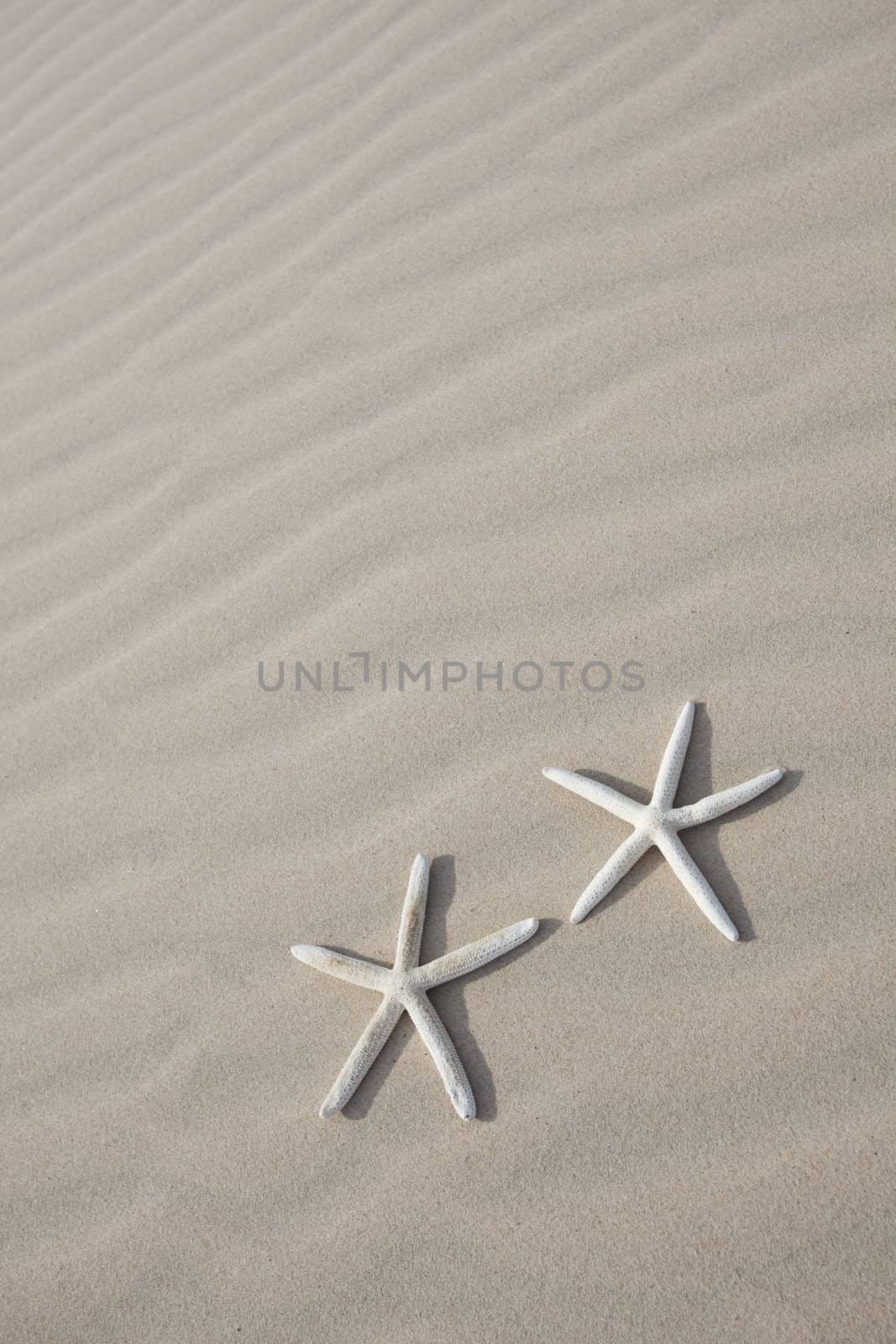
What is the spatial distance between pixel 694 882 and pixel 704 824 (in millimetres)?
144

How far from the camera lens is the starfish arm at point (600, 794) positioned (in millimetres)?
1806

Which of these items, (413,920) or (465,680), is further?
(465,680)

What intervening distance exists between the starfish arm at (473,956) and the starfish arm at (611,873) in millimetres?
91

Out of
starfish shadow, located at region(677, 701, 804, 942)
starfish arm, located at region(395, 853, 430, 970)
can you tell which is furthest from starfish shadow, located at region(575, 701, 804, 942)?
starfish arm, located at region(395, 853, 430, 970)

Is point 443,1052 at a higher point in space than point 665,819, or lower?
lower

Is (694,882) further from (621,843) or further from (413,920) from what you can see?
(413,920)

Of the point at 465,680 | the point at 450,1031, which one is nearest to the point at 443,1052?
the point at 450,1031

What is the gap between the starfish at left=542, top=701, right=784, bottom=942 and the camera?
175cm

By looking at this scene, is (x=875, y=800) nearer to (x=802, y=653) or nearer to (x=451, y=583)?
(x=802, y=653)

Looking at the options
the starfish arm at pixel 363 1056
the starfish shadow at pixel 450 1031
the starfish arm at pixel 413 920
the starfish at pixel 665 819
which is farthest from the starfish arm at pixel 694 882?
the starfish arm at pixel 363 1056

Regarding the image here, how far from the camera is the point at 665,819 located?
5.86 ft

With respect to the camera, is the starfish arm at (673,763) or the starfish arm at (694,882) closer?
the starfish arm at (694,882)

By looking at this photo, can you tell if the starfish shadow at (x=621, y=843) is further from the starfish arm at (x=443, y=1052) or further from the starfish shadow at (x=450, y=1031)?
the starfish arm at (x=443, y=1052)

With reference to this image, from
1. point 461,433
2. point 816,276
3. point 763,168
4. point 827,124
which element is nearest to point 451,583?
point 461,433
